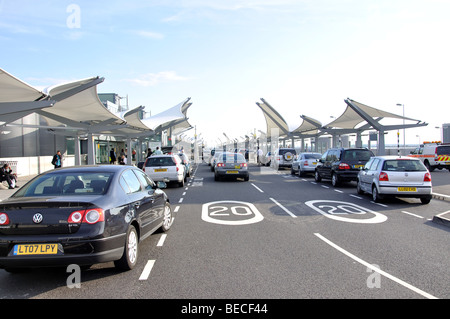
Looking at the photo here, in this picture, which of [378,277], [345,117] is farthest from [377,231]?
[345,117]

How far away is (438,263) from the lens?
216 inches

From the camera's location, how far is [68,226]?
4566 millimetres

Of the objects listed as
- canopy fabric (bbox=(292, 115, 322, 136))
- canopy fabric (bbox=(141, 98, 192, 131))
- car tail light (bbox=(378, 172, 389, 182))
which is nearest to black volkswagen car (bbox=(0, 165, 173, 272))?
car tail light (bbox=(378, 172, 389, 182))

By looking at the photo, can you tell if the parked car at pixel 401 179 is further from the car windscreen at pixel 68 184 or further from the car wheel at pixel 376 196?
A: the car windscreen at pixel 68 184

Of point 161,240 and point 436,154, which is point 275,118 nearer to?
point 436,154

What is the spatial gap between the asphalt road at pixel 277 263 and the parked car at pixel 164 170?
739 centimetres

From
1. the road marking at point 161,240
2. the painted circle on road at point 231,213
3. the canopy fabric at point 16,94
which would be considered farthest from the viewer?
the canopy fabric at point 16,94

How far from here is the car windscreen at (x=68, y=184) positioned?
520cm

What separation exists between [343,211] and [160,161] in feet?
32.1

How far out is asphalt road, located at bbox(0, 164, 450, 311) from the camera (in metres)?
4.38

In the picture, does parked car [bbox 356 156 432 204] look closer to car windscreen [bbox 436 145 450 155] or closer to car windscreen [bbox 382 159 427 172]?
car windscreen [bbox 382 159 427 172]

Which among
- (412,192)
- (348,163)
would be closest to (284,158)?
(348,163)

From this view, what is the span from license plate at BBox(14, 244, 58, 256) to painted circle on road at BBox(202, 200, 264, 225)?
452cm

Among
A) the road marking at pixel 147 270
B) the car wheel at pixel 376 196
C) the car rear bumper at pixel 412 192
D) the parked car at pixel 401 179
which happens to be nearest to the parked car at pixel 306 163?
the car wheel at pixel 376 196
